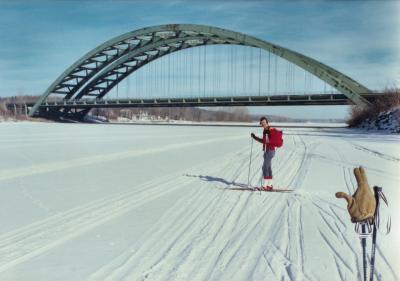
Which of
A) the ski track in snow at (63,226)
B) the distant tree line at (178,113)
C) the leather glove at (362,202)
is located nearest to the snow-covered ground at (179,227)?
the ski track in snow at (63,226)

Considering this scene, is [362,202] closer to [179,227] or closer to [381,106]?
[179,227]

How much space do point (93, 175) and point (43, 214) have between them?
4.43 meters

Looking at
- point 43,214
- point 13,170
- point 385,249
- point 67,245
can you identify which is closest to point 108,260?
point 67,245

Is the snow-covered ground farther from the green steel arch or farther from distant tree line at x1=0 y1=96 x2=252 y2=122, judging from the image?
distant tree line at x1=0 y1=96 x2=252 y2=122

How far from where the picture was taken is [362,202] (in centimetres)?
263

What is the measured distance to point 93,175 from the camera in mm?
11148

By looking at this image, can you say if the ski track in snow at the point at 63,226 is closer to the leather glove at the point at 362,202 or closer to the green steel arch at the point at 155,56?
the leather glove at the point at 362,202

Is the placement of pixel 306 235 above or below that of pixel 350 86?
below

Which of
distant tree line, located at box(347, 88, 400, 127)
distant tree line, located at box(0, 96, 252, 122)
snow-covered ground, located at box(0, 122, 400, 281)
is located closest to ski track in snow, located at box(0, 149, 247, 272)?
snow-covered ground, located at box(0, 122, 400, 281)

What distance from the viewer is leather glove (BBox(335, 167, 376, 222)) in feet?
8.50

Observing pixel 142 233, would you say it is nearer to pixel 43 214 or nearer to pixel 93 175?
pixel 43 214

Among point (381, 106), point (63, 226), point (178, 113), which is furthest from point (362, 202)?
point (178, 113)

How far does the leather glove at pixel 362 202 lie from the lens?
8.50 ft

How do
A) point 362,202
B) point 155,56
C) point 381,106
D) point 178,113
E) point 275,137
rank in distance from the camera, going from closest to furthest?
1. point 362,202
2. point 275,137
3. point 381,106
4. point 155,56
5. point 178,113
